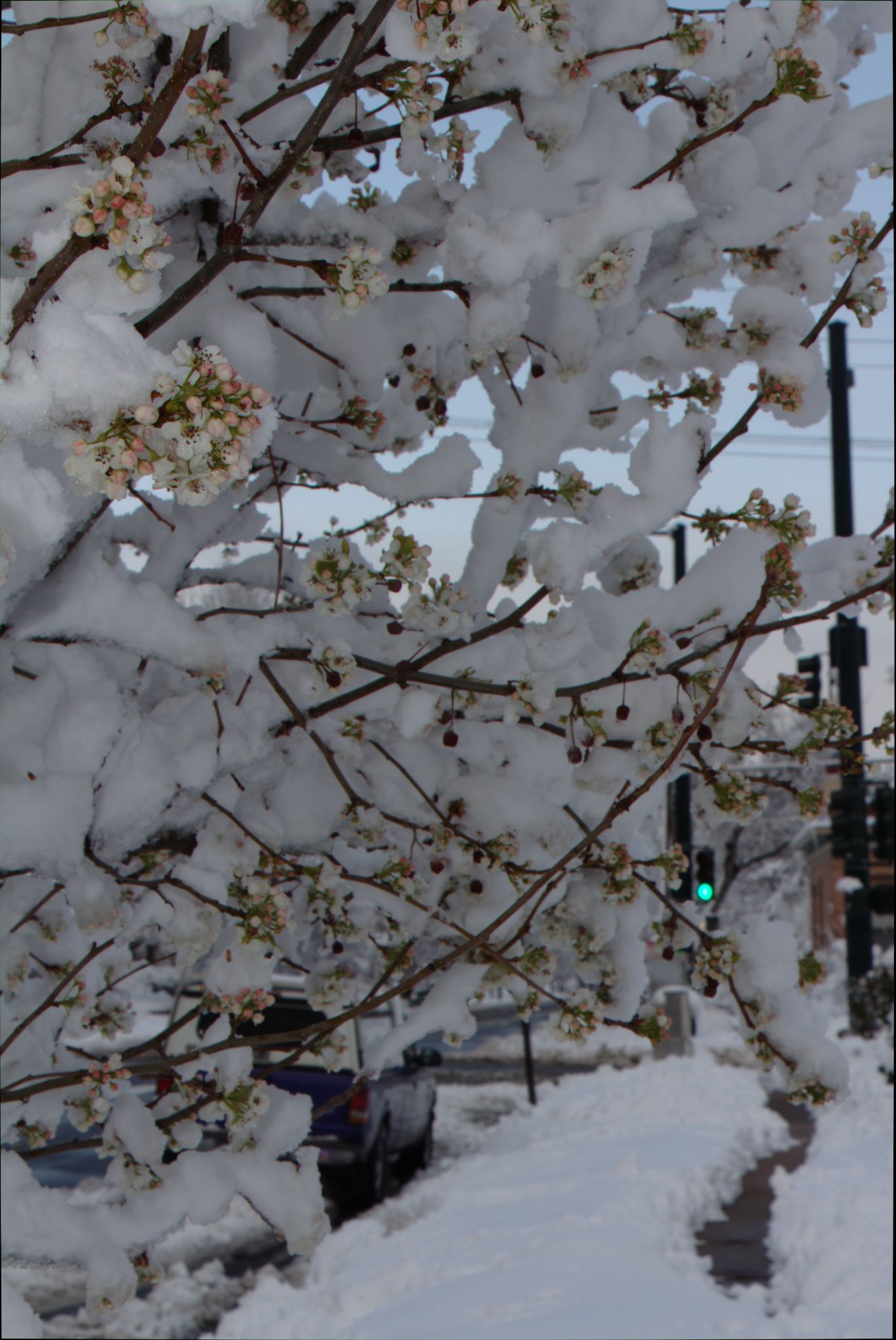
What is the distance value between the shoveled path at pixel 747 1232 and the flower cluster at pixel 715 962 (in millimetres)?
5175

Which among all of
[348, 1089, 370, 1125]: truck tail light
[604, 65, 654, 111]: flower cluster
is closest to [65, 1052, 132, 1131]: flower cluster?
[604, 65, 654, 111]: flower cluster

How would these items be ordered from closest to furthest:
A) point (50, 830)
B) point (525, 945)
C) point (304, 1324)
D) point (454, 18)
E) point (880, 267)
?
point (454, 18) → point (50, 830) → point (880, 267) → point (525, 945) → point (304, 1324)

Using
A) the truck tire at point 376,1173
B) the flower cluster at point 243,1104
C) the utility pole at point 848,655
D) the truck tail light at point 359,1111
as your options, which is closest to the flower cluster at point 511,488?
the flower cluster at point 243,1104

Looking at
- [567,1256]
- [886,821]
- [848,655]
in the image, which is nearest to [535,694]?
[567,1256]

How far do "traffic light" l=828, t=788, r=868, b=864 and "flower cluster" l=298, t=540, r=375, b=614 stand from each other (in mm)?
15642

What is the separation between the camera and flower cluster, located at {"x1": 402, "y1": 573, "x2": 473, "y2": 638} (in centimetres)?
261

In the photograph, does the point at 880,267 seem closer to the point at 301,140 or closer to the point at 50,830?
the point at 301,140

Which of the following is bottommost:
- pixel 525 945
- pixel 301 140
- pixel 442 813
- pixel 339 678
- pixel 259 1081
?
pixel 259 1081

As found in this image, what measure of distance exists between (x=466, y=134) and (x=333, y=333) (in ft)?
1.69

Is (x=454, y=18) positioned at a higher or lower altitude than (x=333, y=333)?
lower

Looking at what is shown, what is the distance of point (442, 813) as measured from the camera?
9.86 feet

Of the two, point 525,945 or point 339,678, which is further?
point 525,945

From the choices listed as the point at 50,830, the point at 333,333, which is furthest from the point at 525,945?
the point at 333,333

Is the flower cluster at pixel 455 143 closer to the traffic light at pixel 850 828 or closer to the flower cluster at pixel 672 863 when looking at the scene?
the flower cluster at pixel 672 863
